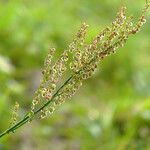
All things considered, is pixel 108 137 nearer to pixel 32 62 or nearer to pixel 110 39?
pixel 32 62

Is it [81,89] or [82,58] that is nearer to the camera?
[82,58]

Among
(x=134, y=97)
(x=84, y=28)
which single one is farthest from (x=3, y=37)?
(x=84, y=28)

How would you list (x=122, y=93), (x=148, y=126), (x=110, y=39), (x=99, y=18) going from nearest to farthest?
(x=110, y=39) < (x=148, y=126) < (x=122, y=93) < (x=99, y=18)

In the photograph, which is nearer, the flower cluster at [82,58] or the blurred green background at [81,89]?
the flower cluster at [82,58]

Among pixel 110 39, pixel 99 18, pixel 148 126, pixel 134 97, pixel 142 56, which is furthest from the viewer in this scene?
pixel 99 18

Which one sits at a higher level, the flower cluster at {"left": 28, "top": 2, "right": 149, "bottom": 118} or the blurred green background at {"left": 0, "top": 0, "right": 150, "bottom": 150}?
the blurred green background at {"left": 0, "top": 0, "right": 150, "bottom": 150}

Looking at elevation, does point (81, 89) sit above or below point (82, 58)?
above

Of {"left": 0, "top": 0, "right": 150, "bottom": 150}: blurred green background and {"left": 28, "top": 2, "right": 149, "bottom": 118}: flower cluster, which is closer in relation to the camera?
{"left": 28, "top": 2, "right": 149, "bottom": 118}: flower cluster

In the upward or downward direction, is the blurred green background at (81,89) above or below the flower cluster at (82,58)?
above
